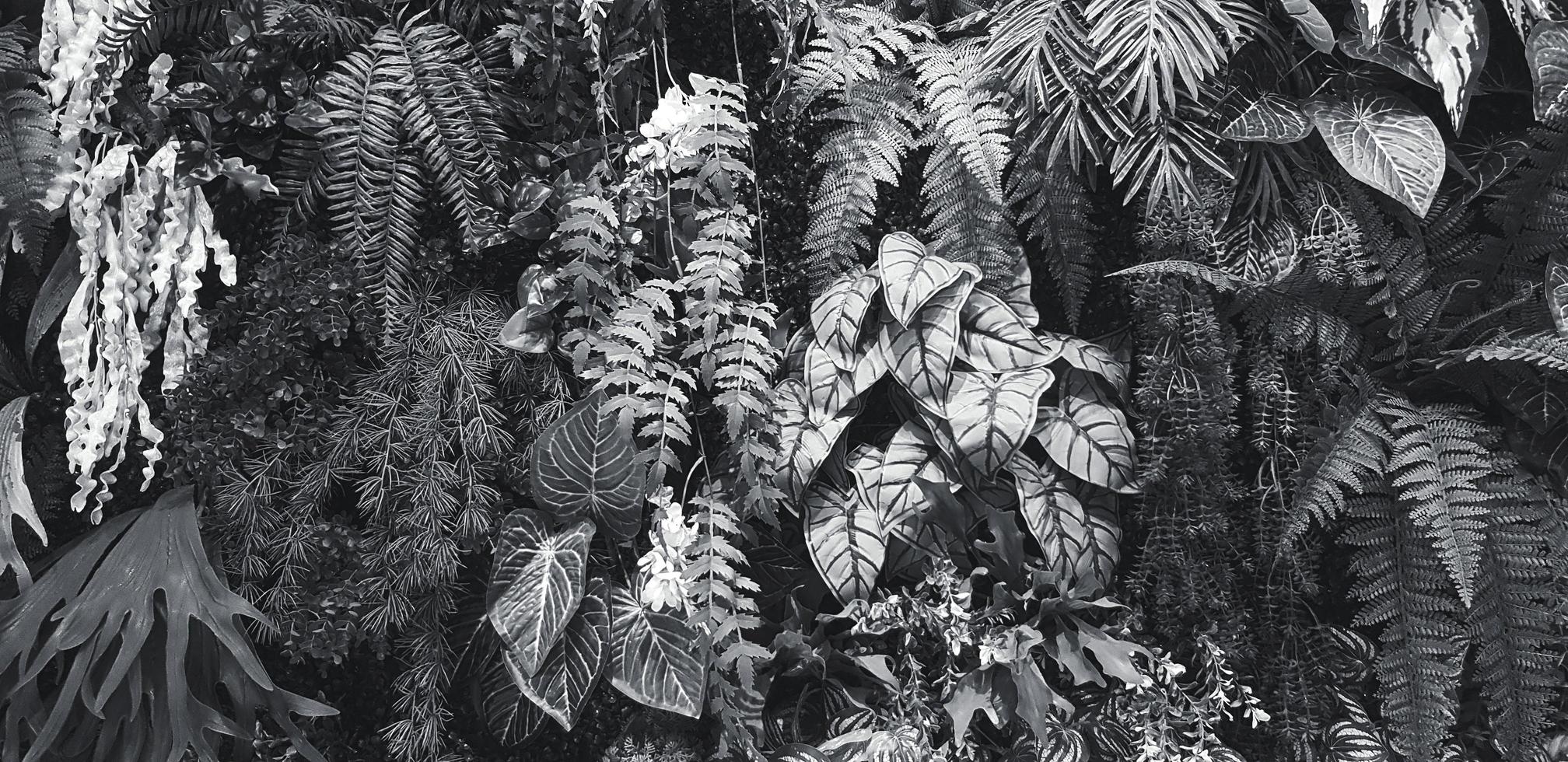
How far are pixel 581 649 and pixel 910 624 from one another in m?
0.72

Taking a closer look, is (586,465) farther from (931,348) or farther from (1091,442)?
(1091,442)

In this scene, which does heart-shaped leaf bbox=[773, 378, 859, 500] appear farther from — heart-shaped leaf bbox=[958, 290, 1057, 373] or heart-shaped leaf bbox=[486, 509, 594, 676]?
heart-shaped leaf bbox=[486, 509, 594, 676]

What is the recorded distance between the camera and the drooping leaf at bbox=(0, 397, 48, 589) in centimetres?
201

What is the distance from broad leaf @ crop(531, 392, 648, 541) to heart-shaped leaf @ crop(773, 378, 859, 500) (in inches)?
12.0

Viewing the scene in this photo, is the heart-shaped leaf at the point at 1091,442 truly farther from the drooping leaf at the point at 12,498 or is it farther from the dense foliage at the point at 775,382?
the drooping leaf at the point at 12,498

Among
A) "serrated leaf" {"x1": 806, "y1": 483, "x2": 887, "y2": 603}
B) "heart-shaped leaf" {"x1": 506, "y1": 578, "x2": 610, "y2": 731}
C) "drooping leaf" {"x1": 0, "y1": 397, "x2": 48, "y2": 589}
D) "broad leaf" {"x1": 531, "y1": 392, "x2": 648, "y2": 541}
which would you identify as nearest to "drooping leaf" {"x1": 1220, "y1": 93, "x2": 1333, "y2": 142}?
"serrated leaf" {"x1": 806, "y1": 483, "x2": 887, "y2": 603}

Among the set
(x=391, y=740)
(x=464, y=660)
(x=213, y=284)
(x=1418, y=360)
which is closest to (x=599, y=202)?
(x=213, y=284)

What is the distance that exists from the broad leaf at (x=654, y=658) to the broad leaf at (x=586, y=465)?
0.22 meters

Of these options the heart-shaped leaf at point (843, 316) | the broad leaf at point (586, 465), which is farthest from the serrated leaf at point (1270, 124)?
the broad leaf at point (586, 465)

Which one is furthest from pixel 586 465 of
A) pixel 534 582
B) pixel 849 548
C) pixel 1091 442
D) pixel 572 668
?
pixel 1091 442

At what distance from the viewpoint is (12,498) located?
79.7 inches

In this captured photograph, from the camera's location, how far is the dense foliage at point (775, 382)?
203 cm

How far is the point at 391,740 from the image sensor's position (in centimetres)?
213

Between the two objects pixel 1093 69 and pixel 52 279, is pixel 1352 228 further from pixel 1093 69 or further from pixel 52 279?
pixel 52 279
